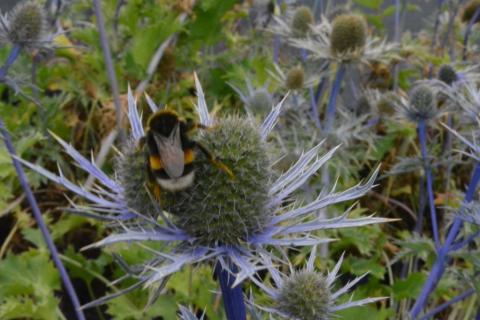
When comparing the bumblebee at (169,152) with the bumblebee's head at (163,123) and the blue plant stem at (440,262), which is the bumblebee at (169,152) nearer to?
the bumblebee's head at (163,123)

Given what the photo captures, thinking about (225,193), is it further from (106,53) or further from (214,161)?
(106,53)

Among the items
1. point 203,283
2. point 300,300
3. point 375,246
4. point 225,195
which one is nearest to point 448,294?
point 375,246

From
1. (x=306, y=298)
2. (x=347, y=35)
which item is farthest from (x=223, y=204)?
(x=347, y=35)

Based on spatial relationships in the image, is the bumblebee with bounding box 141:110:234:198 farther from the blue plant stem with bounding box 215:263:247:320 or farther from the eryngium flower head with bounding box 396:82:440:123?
the eryngium flower head with bounding box 396:82:440:123

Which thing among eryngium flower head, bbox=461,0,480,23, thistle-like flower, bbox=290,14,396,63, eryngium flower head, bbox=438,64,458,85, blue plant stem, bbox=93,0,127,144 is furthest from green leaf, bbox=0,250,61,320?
eryngium flower head, bbox=461,0,480,23

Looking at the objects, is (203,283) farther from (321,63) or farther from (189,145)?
(321,63)
